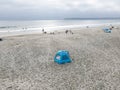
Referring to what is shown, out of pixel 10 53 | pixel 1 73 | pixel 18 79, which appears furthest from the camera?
pixel 10 53

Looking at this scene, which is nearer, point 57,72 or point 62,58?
point 57,72

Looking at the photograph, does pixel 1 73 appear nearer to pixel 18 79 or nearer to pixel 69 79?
pixel 18 79

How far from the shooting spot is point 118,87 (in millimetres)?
7484

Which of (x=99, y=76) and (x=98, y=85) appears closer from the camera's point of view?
(x=98, y=85)

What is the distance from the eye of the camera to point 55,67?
33.0 feet

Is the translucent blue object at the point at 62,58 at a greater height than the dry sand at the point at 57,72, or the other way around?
the translucent blue object at the point at 62,58

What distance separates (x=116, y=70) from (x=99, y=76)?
5.79 feet

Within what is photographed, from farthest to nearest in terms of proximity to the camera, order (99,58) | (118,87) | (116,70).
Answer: (99,58), (116,70), (118,87)

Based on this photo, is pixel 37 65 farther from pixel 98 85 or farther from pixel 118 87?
pixel 118 87

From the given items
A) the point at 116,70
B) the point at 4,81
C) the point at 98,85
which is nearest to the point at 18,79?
the point at 4,81

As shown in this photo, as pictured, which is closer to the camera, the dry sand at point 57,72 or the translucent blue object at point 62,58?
the dry sand at point 57,72

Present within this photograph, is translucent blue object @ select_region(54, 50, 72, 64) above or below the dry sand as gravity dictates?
above

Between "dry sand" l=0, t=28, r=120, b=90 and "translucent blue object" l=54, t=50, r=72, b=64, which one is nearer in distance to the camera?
"dry sand" l=0, t=28, r=120, b=90

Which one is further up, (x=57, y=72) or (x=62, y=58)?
(x=62, y=58)
